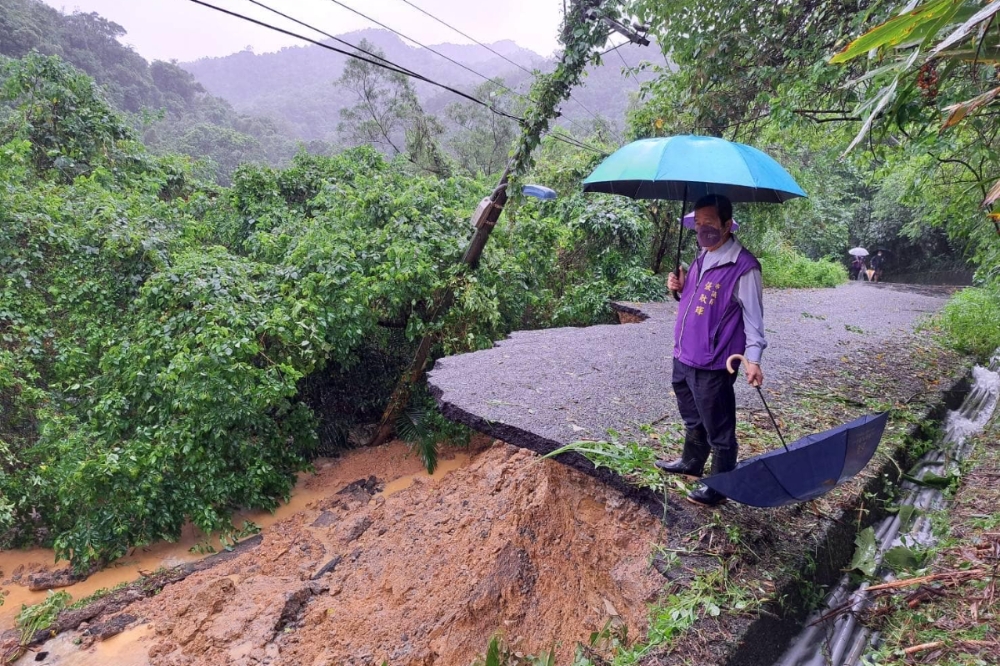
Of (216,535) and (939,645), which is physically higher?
(939,645)

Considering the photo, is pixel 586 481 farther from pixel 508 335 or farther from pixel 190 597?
pixel 508 335

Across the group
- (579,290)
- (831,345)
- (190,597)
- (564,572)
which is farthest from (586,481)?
(579,290)

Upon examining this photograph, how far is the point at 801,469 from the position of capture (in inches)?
92.6

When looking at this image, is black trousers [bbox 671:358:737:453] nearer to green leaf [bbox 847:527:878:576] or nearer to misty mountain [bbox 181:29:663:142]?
green leaf [bbox 847:527:878:576]

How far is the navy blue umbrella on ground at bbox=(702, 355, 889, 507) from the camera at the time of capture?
7.55 ft

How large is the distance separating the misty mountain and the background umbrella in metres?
63.1

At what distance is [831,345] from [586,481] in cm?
528

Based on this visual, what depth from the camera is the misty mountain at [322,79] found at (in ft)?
235

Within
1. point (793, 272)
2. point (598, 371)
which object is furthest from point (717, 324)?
point (793, 272)

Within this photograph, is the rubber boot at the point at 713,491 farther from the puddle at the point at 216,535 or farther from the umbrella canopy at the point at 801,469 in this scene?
the puddle at the point at 216,535

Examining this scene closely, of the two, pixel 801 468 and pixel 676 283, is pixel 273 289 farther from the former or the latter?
pixel 801 468

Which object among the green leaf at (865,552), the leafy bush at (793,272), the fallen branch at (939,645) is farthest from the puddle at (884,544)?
the leafy bush at (793,272)

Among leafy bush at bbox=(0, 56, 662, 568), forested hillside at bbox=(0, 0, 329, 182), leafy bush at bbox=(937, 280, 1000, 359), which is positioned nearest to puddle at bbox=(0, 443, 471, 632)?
Result: leafy bush at bbox=(0, 56, 662, 568)

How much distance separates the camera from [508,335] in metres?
7.50
